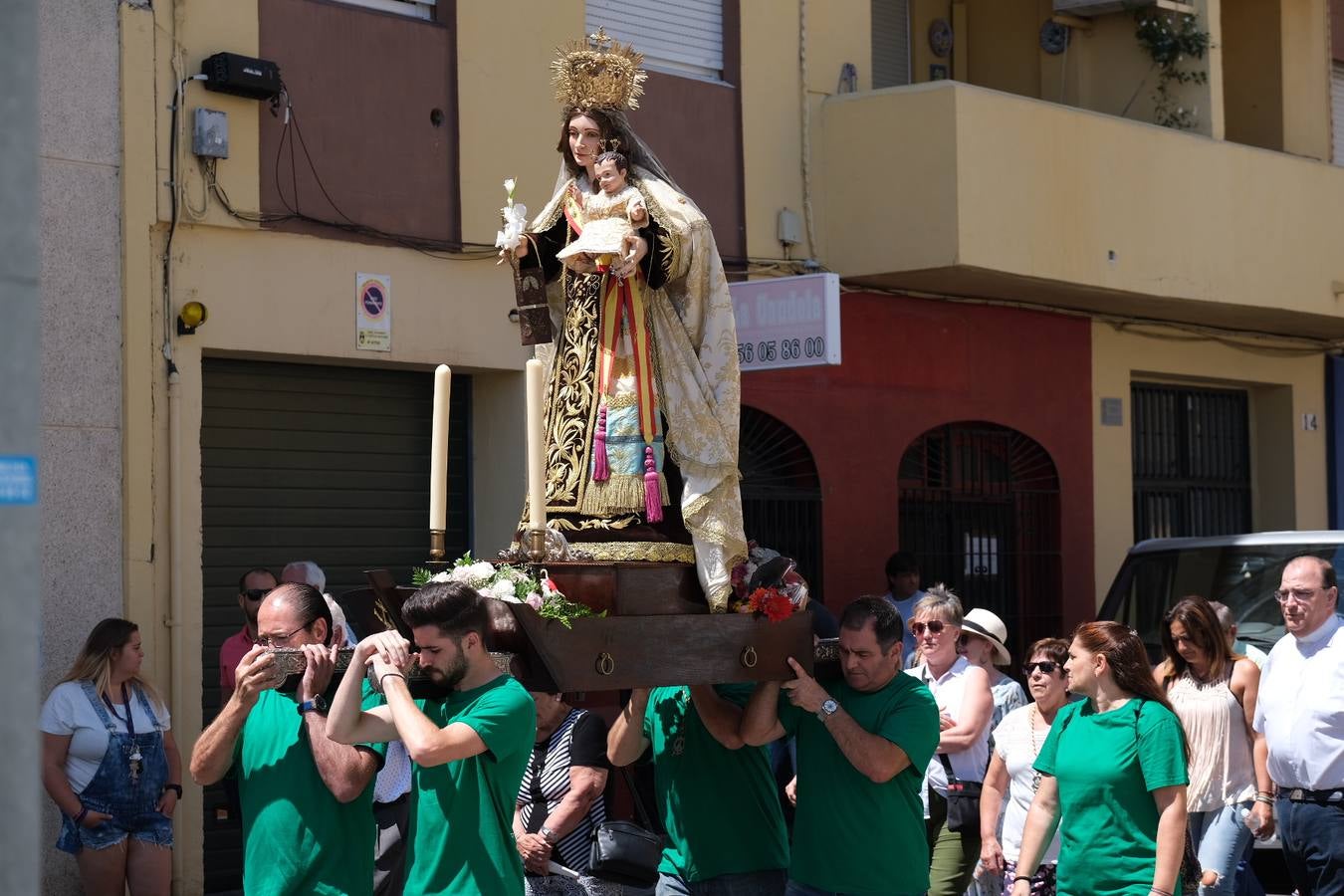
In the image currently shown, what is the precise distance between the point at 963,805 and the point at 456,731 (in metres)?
3.47

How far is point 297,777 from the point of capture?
18.8 feet

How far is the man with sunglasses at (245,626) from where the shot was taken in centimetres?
975

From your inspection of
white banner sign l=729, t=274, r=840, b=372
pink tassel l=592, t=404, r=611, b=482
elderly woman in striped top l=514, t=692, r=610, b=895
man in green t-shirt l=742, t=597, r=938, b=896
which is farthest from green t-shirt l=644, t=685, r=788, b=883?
white banner sign l=729, t=274, r=840, b=372

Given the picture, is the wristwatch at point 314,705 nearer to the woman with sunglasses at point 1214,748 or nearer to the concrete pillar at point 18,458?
the concrete pillar at point 18,458

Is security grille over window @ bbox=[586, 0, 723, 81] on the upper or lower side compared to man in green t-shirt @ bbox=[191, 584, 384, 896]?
upper

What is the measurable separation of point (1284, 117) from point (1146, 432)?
295 centimetres

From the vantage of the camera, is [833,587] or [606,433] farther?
[833,587]

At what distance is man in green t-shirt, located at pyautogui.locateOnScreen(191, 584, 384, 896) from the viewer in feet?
18.6

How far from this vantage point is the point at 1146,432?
1636 centimetres

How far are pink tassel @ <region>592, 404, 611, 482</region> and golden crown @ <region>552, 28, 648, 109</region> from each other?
3.28 ft

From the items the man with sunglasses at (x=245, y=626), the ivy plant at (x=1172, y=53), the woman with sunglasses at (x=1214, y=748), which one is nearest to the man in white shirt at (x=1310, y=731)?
the woman with sunglasses at (x=1214, y=748)

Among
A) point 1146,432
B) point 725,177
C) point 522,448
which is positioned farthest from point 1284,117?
point 522,448

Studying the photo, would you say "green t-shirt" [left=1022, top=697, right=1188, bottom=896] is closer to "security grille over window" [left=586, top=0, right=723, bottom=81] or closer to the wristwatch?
the wristwatch

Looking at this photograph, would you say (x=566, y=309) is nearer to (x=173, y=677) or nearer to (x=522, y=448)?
(x=173, y=677)
